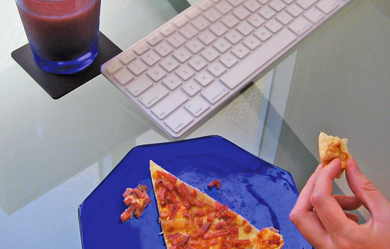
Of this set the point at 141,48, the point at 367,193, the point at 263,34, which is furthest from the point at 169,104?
the point at 367,193

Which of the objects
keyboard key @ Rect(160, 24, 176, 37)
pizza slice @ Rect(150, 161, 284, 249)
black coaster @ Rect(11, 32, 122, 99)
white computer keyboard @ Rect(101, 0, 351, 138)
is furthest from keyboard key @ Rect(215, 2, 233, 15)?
pizza slice @ Rect(150, 161, 284, 249)

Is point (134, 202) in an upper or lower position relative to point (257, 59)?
lower

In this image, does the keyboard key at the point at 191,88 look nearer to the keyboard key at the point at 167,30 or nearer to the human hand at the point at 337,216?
the keyboard key at the point at 167,30

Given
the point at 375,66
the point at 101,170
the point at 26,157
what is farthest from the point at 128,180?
the point at 375,66

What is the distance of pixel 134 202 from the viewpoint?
0.76m

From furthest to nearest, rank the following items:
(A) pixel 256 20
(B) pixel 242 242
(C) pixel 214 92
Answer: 1. (A) pixel 256 20
2. (C) pixel 214 92
3. (B) pixel 242 242

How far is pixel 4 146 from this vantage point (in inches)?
32.6

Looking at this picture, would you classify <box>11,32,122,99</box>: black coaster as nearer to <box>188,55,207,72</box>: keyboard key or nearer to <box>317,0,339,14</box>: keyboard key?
<box>188,55,207,72</box>: keyboard key

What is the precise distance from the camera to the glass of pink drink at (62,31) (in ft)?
2.52

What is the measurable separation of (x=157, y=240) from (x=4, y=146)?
0.99 feet

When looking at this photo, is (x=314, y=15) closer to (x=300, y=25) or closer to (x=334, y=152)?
(x=300, y=25)

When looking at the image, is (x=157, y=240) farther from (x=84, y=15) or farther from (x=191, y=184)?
(x=84, y=15)

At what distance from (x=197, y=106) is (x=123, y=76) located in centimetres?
14

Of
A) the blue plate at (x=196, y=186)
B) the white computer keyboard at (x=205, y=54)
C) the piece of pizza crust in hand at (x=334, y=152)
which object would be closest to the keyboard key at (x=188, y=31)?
the white computer keyboard at (x=205, y=54)
